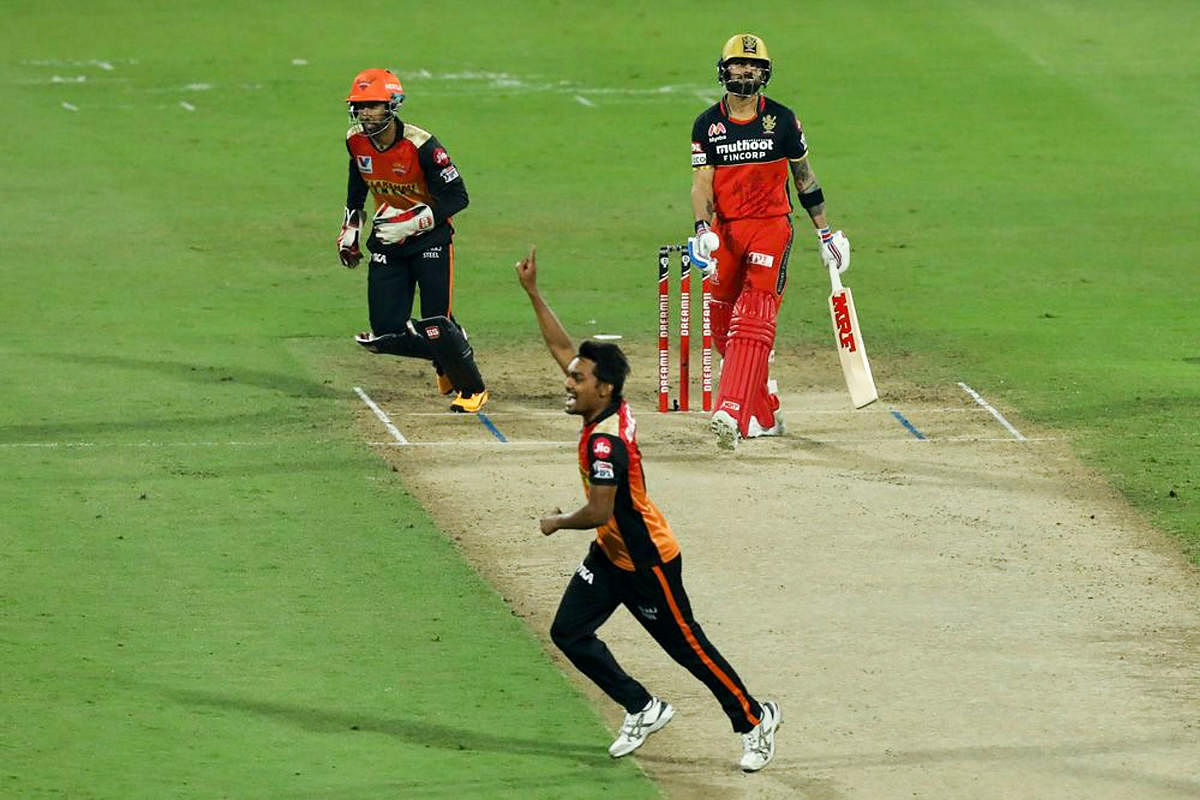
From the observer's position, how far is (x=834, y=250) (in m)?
16.3

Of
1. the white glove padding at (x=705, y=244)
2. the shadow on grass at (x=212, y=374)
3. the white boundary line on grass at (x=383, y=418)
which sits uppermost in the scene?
the white glove padding at (x=705, y=244)

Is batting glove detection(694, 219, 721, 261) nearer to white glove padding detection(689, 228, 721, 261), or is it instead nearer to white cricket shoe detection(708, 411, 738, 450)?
white glove padding detection(689, 228, 721, 261)

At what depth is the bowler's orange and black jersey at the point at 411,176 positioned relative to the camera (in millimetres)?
16875

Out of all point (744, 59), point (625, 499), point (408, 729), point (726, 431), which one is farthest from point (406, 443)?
point (625, 499)

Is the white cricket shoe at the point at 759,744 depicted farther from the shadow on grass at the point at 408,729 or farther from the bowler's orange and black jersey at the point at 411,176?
the bowler's orange and black jersey at the point at 411,176

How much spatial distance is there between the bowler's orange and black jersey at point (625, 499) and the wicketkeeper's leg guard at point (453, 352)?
21.8ft

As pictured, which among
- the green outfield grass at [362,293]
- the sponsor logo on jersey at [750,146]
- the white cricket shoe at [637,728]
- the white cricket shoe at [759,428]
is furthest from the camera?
the white cricket shoe at [759,428]

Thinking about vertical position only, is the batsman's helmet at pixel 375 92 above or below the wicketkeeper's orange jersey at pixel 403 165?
above

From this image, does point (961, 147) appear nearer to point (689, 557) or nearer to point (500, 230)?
point (500, 230)

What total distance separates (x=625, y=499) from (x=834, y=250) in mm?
6347

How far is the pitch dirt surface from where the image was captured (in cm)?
1052

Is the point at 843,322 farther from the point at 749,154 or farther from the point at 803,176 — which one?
the point at 749,154

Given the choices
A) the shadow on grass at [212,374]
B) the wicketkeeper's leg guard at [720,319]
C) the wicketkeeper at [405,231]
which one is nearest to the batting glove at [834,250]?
the wicketkeeper's leg guard at [720,319]

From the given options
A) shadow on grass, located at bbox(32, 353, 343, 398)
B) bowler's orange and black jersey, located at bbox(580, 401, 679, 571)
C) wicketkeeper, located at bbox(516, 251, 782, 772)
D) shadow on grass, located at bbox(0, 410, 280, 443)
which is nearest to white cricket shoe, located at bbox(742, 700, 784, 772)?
wicketkeeper, located at bbox(516, 251, 782, 772)
